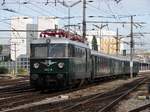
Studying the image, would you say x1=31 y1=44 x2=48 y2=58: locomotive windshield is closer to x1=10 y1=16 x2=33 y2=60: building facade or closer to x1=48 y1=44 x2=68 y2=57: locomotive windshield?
x1=48 y1=44 x2=68 y2=57: locomotive windshield

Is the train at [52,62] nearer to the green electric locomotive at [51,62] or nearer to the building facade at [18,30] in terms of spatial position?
the green electric locomotive at [51,62]

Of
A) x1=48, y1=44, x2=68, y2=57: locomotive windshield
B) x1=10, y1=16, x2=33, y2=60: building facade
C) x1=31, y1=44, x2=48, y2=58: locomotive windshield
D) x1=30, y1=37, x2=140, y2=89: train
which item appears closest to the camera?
x1=30, y1=37, x2=140, y2=89: train

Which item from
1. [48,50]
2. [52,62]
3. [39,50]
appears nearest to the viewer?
[52,62]

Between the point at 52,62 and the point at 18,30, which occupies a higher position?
the point at 18,30

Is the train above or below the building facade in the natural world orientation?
below

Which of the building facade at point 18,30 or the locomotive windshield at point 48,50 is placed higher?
the building facade at point 18,30

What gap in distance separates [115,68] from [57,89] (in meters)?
30.2

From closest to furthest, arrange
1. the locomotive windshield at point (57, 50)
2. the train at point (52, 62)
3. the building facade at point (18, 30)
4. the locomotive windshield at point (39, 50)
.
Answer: the train at point (52, 62) < the locomotive windshield at point (57, 50) < the locomotive windshield at point (39, 50) < the building facade at point (18, 30)

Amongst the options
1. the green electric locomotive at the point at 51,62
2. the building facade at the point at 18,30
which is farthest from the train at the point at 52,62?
the building facade at the point at 18,30

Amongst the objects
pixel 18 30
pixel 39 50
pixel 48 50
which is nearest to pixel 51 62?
pixel 48 50

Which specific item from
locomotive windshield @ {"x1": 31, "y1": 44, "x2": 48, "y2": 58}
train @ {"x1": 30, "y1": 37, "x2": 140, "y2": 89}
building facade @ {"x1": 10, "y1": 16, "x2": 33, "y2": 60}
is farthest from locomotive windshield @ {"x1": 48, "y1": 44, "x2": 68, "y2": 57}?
building facade @ {"x1": 10, "y1": 16, "x2": 33, "y2": 60}

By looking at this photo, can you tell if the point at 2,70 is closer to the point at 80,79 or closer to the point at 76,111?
the point at 80,79

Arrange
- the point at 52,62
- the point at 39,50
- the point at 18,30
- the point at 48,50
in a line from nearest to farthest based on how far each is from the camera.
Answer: the point at 52,62 → the point at 48,50 → the point at 39,50 → the point at 18,30

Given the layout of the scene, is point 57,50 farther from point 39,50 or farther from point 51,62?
point 39,50
